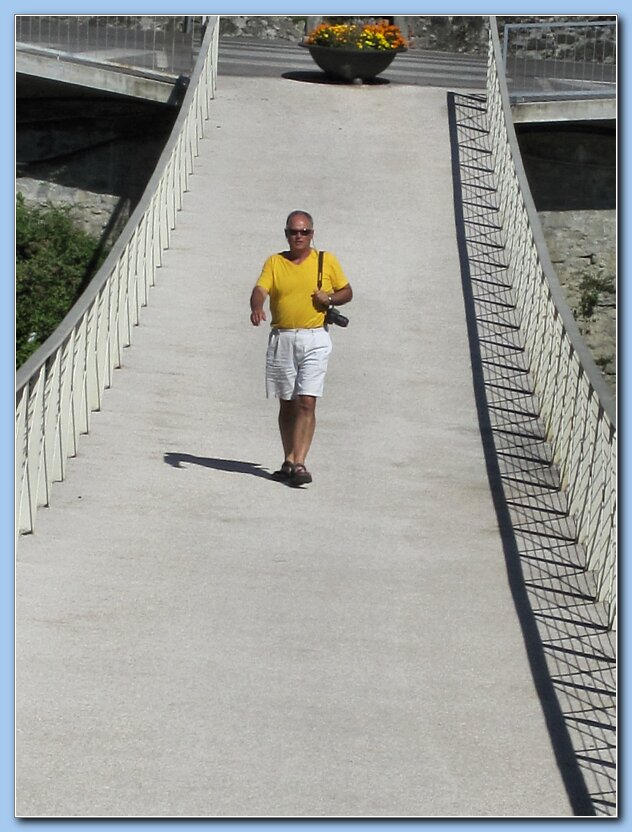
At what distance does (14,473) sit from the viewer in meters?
7.19

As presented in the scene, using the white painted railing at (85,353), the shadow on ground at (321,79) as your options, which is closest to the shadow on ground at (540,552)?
the white painted railing at (85,353)

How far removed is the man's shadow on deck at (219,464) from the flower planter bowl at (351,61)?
12.0 m

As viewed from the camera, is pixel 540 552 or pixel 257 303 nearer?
pixel 540 552

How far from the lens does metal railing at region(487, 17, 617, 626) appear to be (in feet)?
24.7

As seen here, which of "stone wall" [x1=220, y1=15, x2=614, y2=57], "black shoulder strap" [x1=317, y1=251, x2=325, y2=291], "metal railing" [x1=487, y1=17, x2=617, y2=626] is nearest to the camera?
"metal railing" [x1=487, y1=17, x2=617, y2=626]

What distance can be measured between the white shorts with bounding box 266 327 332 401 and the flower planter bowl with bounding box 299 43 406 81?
11.9 meters

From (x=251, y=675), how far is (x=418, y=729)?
0.78 metres

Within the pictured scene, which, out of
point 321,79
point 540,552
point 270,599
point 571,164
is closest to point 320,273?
point 540,552

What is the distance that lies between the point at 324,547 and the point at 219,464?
1499mm

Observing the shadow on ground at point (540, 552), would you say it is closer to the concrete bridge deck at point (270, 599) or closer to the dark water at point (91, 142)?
the concrete bridge deck at point (270, 599)

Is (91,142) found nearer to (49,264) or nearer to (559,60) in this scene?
(49,264)

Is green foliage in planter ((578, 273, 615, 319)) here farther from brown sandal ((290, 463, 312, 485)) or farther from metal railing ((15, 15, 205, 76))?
brown sandal ((290, 463, 312, 485))

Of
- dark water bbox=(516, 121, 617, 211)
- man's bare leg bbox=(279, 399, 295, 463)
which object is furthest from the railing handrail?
dark water bbox=(516, 121, 617, 211)

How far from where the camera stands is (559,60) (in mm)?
19578
